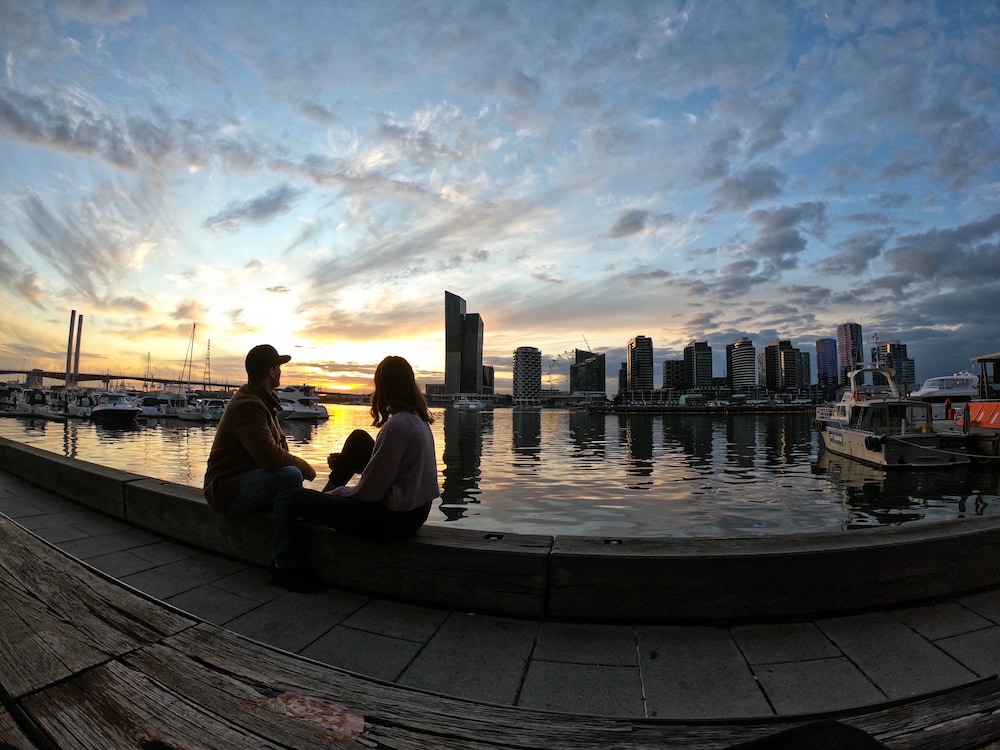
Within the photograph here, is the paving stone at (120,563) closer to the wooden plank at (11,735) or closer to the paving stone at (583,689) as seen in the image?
the wooden plank at (11,735)

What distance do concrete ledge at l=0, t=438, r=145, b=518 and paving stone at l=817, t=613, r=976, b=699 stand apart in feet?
21.2

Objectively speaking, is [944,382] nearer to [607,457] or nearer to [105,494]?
[607,457]

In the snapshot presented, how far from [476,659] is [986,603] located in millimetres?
3419

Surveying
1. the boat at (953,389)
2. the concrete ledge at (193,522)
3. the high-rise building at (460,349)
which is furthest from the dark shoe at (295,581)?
the high-rise building at (460,349)

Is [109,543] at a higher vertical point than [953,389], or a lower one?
lower

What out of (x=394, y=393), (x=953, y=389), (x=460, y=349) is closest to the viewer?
(x=394, y=393)

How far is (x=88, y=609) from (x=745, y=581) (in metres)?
3.61

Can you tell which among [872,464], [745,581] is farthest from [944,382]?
[745,581]

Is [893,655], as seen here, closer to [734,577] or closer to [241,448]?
[734,577]

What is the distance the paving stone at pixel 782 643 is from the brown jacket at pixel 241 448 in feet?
10.7

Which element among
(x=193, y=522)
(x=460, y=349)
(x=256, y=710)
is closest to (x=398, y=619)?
(x=256, y=710)

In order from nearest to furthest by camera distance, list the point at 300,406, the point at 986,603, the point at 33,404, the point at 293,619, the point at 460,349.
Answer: the point at 293,619 → the point at 986,603 → the point at 300,406 → the point at 33,404 → the point at 460,349

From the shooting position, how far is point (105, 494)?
5.52 metres

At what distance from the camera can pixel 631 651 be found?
2.76 metres
